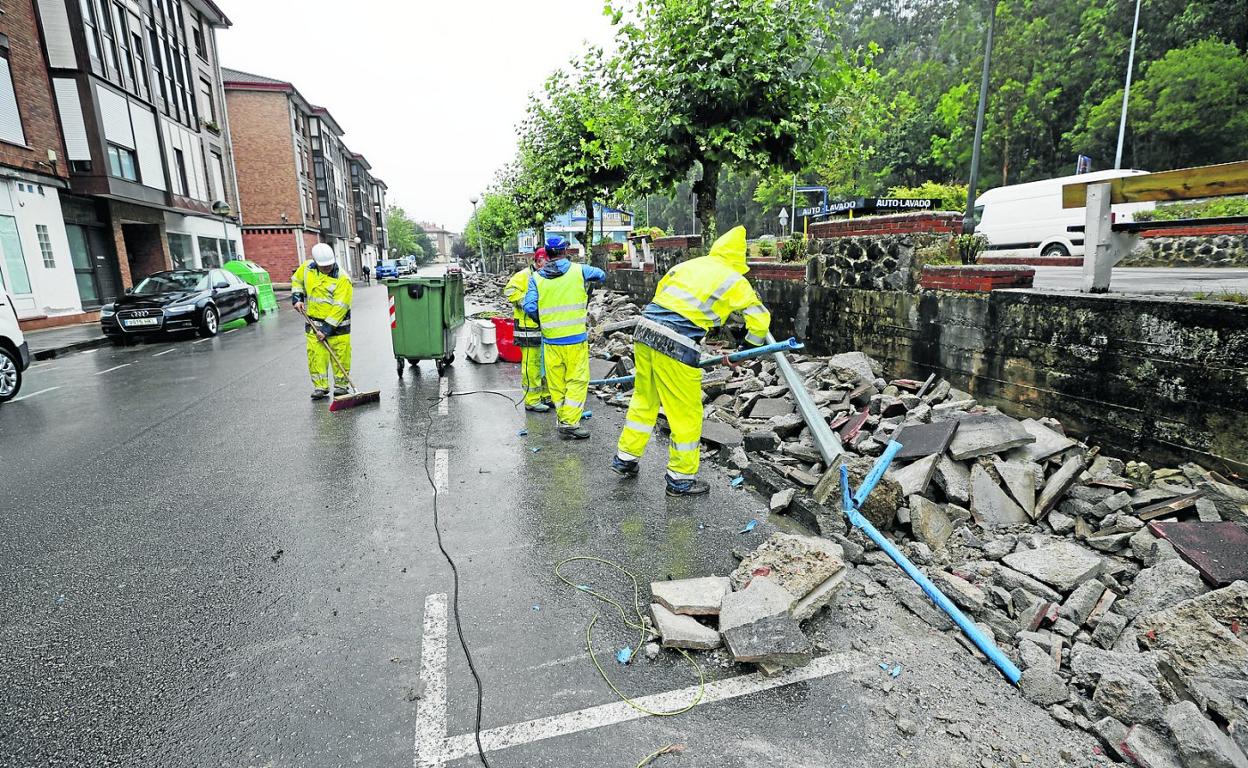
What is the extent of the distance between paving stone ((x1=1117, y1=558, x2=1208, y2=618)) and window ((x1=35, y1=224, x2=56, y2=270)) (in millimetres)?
22199

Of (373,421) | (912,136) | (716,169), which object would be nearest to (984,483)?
(373,421)

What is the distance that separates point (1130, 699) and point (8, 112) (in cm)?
2313

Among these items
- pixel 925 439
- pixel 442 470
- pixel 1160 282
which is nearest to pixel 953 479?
pixel 925 439

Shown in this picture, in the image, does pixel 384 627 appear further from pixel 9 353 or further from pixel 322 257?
pixel 9 353

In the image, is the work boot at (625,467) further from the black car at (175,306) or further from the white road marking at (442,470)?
the black car at (175,306)

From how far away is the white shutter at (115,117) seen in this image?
18203 mm

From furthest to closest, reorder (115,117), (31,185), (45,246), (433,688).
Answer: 1. (115,117)
2. (45,246)
3. (31,185)
4. (433,688)

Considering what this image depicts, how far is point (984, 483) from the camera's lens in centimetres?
406

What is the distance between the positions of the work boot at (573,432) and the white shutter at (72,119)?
2025 centimetres

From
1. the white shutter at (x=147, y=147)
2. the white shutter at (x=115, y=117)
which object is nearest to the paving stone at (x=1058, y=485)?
the white shutter at (x=115, y=117)

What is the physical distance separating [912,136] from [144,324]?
5321 centimetres

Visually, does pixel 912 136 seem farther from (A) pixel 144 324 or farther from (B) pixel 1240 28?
(A) pixel 144 324

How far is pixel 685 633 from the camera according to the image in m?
2.80

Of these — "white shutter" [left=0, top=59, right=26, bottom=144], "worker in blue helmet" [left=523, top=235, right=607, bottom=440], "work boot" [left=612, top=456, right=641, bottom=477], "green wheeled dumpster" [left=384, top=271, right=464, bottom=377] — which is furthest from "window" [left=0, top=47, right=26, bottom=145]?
"work boot" [left=612, top=456, right=641, bottom=477]
